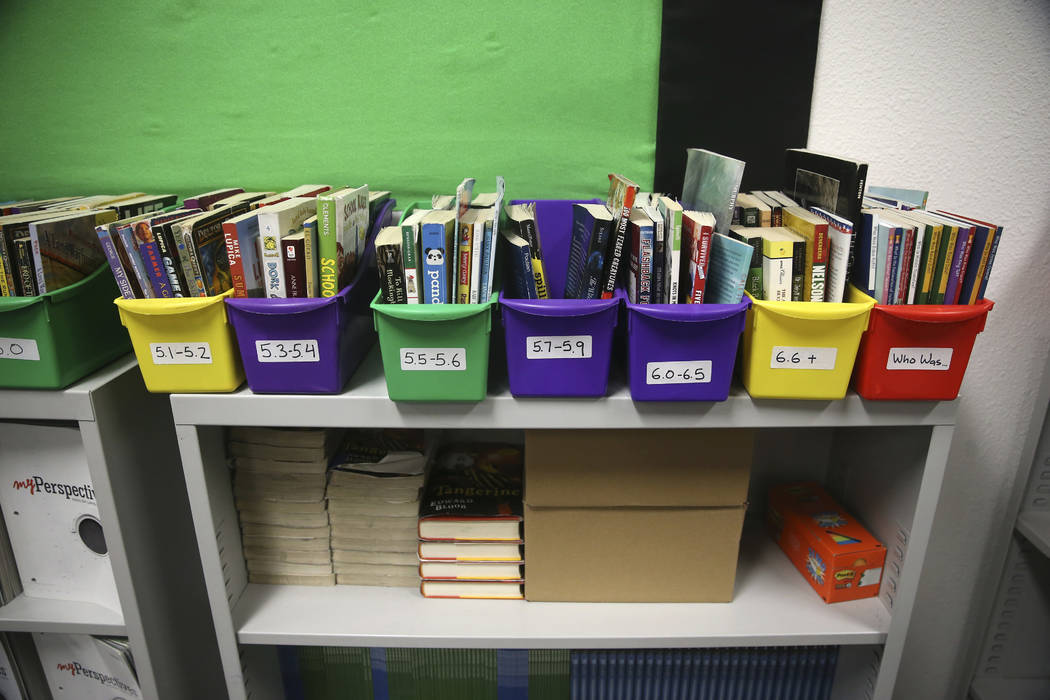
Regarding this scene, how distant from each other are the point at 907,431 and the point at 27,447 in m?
1.60

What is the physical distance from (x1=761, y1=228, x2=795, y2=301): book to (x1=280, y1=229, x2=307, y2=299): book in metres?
0.71

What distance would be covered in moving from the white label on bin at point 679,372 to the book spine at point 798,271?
182 millimetres

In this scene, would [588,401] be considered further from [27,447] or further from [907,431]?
[27,447]

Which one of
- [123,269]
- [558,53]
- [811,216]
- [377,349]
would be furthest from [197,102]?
[811,216]

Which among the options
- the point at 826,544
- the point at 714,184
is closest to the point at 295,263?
the point at 714,184

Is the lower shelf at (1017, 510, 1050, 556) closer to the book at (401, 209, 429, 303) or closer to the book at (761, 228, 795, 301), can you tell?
Answer: the book at (761, 228, 795, 301)

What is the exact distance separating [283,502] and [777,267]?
98 cm

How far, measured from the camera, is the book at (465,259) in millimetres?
993

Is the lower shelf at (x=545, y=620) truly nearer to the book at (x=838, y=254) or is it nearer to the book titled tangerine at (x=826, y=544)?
the book titled tangerine at (x=826, y=544)

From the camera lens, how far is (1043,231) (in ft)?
4.74

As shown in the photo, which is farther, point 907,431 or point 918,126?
point 918,126

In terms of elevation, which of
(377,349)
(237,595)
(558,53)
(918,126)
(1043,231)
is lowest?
(237,595)

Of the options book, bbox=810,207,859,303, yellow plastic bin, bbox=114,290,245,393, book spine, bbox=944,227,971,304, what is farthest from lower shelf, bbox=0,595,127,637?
book spine, bbox=944,227,971,304

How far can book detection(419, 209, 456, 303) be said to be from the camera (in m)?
0.95
